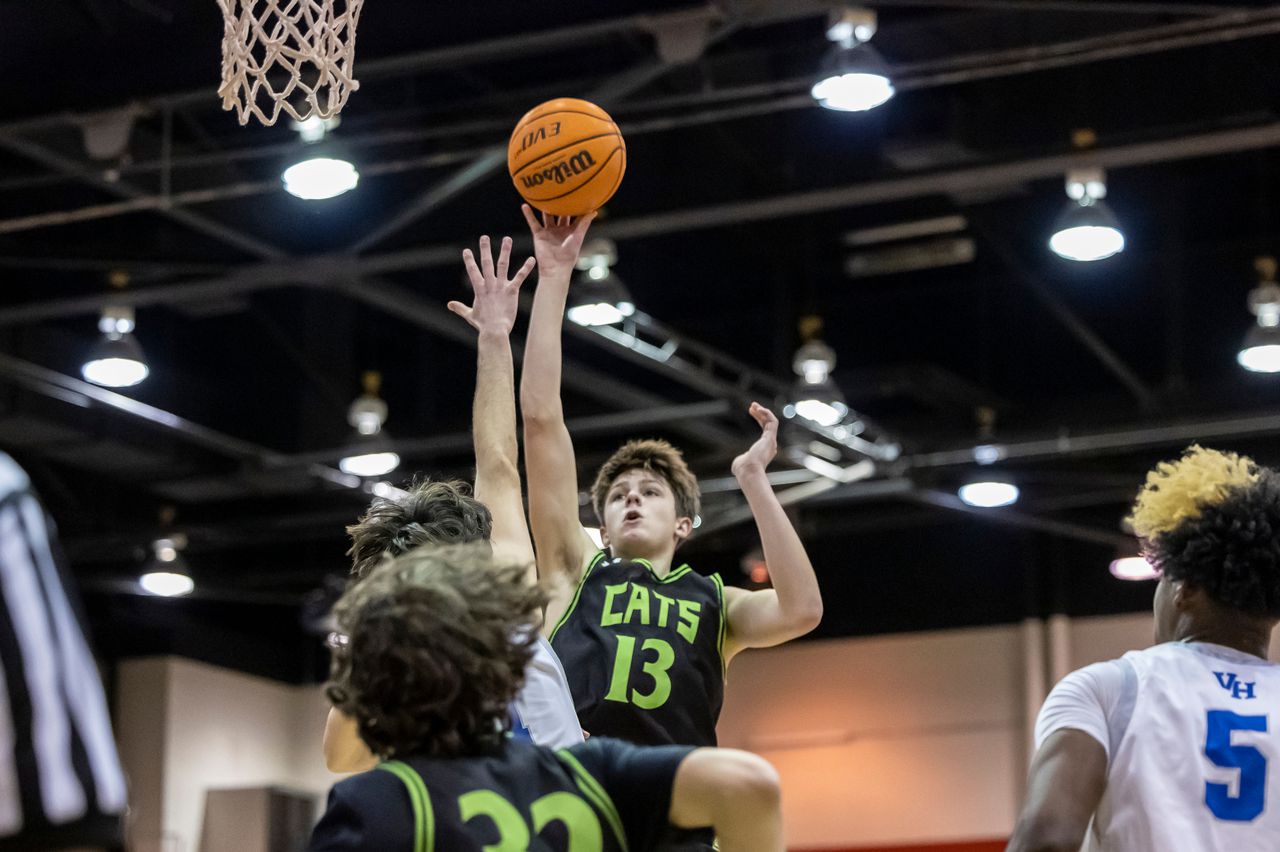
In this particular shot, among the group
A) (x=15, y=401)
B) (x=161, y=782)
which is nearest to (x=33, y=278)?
(x=15, y=401)

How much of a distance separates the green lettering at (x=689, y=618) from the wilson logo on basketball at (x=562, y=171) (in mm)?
1194

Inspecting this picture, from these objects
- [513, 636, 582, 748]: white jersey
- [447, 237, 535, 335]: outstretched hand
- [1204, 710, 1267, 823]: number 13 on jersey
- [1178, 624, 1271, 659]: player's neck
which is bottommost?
[1204, 710, 1267, 823]: number 13 on jersey

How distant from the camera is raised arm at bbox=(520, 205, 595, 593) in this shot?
175 inches

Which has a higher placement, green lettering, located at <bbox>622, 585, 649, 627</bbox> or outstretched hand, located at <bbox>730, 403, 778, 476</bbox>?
outstretched hand, located at <bbox>730, 403, 778, 476</bbox>

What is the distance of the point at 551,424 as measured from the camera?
4473mm

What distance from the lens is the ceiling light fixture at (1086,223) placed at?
29.7 ft

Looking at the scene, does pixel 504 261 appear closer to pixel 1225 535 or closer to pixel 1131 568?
pixel 1225 535

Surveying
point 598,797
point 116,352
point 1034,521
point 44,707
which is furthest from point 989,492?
point 44,707

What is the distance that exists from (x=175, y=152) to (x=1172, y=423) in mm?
6572

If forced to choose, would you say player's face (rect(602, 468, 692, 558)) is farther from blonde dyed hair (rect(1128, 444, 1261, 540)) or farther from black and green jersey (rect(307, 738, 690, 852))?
black and green jersey (rect(307, 738, 690, 852))

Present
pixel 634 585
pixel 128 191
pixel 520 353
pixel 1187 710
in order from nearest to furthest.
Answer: pixel 1187 710
pixel 634 585
pixel 128 191
pixel 520 353

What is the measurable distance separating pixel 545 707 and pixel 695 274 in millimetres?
8900

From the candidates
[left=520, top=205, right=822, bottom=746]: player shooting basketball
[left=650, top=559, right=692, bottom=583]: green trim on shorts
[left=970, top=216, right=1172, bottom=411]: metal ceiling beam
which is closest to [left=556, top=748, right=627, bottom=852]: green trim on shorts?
[left=520, top=205, right=822, bottom=746]: player shooting basketball

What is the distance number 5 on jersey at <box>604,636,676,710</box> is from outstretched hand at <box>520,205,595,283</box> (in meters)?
0.93
